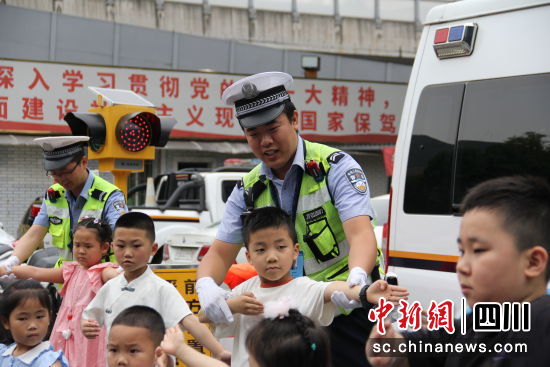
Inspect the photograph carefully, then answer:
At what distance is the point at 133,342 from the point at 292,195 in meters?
1.02

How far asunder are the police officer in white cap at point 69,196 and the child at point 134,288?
1.00 metres

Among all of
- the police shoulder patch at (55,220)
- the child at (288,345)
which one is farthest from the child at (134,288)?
the child at (288,345)

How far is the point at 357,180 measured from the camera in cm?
370

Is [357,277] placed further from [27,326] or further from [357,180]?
[27,326]

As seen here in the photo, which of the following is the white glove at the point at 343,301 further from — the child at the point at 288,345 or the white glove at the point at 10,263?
the white glove at the point at 10,263

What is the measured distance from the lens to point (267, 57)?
850 inches

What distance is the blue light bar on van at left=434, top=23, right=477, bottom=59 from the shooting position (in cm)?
475

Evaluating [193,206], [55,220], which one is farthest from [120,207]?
[193,206]

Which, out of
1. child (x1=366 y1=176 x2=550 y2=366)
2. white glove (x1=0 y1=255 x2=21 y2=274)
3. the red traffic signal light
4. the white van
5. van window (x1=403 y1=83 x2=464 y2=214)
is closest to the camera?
child (x1=366 y1=176 x2=550 y2=366)

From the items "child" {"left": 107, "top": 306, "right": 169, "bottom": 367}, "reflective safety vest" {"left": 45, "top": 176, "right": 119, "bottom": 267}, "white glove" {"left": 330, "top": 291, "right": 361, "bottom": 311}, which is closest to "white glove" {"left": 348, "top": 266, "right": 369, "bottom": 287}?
"white glove" {"left": 330, "top": 291, "right": 361, "bottom": 311}

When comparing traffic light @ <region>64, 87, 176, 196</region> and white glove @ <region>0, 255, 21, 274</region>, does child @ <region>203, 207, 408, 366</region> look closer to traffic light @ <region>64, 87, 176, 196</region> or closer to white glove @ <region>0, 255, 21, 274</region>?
white glove @ <region>0, 255, 21, 274</region>

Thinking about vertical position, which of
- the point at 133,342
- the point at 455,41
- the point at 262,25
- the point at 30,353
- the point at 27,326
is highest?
the point at 262,25

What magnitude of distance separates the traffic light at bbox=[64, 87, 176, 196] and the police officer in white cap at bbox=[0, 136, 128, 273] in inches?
21.2

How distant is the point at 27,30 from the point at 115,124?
14.1 metres
